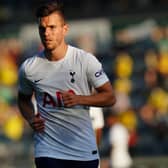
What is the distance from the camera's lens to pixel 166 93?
53.0 ft

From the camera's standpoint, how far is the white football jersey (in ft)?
17.9

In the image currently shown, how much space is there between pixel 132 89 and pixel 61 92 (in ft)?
39.5

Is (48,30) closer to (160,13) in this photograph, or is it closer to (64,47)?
(64,47)

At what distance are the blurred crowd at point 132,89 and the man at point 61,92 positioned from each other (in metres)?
8.34

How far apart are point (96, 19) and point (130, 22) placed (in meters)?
1.20

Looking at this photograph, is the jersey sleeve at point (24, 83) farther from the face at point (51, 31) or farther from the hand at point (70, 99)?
the hand at point (70, 99)

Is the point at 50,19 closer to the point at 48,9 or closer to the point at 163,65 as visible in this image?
the point at 48,9

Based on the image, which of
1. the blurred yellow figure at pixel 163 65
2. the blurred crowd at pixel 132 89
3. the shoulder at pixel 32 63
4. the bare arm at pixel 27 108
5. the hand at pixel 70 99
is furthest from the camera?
the blurred yellow figure at pixel 163 65

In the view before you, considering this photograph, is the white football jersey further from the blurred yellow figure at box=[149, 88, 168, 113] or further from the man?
the blurred yellow figure at box=[149, 88, 168, 113]

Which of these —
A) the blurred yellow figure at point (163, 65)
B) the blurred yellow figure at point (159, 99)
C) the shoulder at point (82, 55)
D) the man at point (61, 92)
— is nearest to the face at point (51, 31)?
the man at point (61, 92)

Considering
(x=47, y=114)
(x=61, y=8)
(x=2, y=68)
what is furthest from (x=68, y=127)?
(x=2, y=68)

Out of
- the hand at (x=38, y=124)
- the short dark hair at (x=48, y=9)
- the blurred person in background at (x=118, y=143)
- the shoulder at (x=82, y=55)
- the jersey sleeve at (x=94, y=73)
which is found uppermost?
the short dark hair at (x=48, y=9)

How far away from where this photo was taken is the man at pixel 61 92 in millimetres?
5418

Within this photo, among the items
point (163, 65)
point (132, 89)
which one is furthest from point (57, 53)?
point (132, 89)
